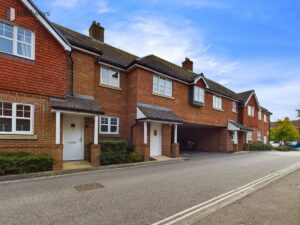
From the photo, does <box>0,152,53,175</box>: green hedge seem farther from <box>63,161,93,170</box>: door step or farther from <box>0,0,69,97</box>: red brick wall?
<box>0,0,69,97</box>: red brick wall

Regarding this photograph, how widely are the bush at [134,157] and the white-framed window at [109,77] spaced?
5.18 m

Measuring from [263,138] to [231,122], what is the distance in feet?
48.4

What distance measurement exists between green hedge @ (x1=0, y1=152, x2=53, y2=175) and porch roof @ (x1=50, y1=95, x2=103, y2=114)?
2.50 metres

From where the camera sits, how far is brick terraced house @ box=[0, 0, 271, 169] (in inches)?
401

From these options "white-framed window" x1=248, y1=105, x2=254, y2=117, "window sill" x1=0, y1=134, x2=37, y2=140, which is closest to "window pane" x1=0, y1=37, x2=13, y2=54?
"window sill" x1=0, y1=134, x2=37, y2=140

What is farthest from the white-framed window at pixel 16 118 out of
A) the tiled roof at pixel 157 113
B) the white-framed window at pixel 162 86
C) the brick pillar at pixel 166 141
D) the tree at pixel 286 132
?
the tree at pixel 286 132

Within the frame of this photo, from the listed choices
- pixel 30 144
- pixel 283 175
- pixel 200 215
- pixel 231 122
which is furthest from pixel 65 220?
pixel 231 122

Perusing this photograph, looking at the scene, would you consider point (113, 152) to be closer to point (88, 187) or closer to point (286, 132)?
point (88, 187)

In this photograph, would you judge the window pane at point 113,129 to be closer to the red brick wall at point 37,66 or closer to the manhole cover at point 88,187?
the red brick wall at point 37,66

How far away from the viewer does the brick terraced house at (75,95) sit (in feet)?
33.4

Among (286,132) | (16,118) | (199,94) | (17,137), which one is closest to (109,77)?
(16,118)

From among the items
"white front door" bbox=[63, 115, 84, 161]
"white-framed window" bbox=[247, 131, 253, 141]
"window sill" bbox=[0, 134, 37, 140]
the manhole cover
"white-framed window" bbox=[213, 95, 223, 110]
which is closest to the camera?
the manhole cover

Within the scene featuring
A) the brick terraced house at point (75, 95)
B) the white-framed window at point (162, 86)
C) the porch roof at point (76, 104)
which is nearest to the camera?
the brick terraced house at point (75, 95)

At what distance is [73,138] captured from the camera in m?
12.5
